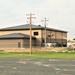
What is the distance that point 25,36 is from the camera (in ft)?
358

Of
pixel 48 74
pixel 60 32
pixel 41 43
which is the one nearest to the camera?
pixel 48 74

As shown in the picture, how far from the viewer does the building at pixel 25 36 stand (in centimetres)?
10656

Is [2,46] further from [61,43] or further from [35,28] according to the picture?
[61,43]

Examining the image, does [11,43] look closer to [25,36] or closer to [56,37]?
[25,36]

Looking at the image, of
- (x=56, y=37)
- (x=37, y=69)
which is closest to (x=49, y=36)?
(x=56, y=37)

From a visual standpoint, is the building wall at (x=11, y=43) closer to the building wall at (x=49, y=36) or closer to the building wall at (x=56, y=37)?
the building wall at (x=49, y=36)

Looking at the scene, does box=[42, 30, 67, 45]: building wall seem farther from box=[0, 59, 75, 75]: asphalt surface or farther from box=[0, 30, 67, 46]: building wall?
box=[0, 59, 75, 75]: asphalt surface

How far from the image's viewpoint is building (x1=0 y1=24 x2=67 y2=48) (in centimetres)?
10656

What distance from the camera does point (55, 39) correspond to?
415ft

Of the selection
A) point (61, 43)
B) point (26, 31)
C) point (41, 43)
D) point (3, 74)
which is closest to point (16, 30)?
point (26, 31)

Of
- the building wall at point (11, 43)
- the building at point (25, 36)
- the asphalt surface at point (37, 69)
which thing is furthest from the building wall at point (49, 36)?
the asphalt surface at point (37, 69)

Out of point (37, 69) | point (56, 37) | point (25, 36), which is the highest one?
point (56, 37)

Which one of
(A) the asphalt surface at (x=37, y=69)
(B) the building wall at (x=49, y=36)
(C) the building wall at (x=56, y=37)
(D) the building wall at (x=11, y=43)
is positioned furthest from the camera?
(C) the building wall at (x=56, y=37)

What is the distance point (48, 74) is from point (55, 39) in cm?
10758
